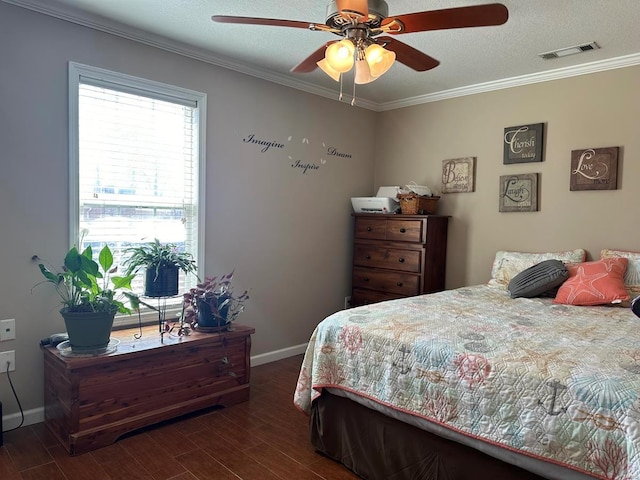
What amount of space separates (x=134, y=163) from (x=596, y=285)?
312cm

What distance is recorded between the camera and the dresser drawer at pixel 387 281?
403 centimetres

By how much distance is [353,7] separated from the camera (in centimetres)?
183

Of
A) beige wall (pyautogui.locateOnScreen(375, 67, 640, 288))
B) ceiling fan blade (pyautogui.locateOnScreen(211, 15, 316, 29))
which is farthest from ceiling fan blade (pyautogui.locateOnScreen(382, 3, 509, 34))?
beige wall (pyautogui.locateOnScreen(375, 67, 640, 288))

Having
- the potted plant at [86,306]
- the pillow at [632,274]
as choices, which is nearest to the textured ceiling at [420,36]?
the pillow at [632,274]

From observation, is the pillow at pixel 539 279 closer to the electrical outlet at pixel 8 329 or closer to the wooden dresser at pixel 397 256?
the wooden dresser at pixel 397 256

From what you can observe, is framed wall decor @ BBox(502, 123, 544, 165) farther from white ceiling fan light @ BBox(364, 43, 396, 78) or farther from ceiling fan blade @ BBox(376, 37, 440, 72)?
white ceiling fan light @ BBox(364, 43, 396, 78)

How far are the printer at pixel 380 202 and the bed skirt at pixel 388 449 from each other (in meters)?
2.23

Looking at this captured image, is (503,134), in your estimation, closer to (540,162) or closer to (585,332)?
(540,162)

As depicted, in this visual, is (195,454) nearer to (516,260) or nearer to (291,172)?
(291,172)

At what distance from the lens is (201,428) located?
2.74 meters

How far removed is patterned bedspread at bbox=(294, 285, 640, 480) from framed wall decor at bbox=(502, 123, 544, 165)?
4.72 ft

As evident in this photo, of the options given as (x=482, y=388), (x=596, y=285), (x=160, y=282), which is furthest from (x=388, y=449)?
(x=596, y=285)

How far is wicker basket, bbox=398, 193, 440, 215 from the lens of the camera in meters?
4.06

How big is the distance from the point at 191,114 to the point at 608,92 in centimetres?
308
